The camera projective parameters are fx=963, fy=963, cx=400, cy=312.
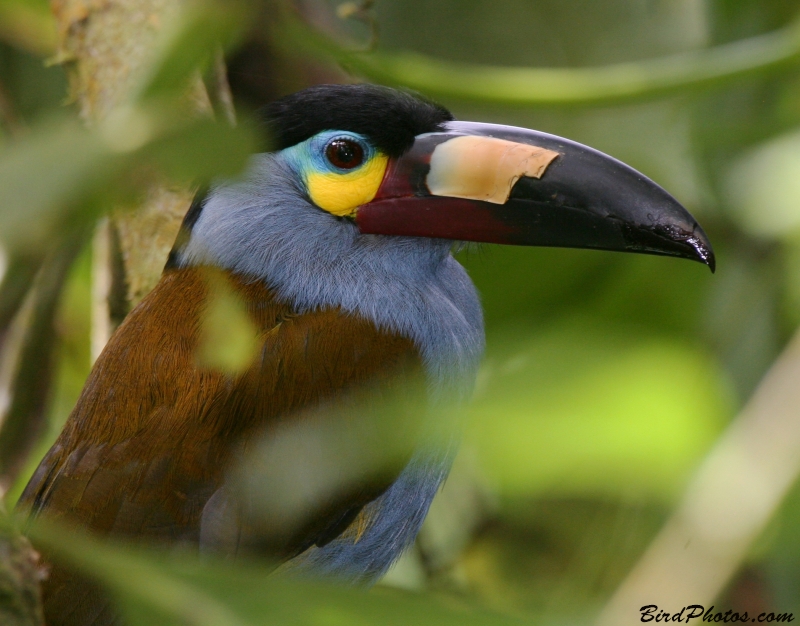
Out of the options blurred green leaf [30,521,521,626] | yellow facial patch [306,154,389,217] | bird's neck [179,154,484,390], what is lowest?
bird's neck [179,154,484,390]

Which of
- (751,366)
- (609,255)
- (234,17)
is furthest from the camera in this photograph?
(751,366)

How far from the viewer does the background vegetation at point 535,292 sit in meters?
0.95

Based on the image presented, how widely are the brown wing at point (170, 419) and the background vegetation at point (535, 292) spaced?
39 cm

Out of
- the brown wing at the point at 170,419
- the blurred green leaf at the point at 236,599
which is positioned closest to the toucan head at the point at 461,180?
the brown wing at the point at 170,419

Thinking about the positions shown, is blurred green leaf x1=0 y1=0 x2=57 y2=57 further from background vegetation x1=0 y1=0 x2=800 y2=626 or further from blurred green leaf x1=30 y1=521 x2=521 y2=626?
blurred green leaf x1=30 y1=521 x2=521 y2=626

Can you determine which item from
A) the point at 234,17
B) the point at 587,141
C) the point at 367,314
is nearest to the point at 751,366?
the point at 587,141

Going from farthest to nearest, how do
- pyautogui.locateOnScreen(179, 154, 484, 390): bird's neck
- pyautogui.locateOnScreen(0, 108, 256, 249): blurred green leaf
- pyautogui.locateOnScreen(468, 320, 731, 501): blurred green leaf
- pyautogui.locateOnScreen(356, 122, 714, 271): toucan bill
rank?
pyautogui.locateOnScreen(179, 154, 484, 390): bird's neck, pyautogui.locateOnScreen(356, 122, 714, 271): toucan bill, pyautogui.locateOnScreen(468, 320, 731, 501): blurred green leaf, pyautogui.locateOnScreen(0, 108, 256, 249): blurred green leaf

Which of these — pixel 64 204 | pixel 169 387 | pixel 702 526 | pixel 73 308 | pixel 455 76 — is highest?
pixel 64 204

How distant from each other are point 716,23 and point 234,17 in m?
3.26

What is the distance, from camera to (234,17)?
0.91 meters

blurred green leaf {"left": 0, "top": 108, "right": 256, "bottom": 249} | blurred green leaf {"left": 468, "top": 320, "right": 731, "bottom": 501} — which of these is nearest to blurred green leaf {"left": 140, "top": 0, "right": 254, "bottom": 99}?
blurred green leaf {"left": 0, "top": 108, "right": 256, "bottom": 249}

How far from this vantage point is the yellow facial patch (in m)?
2.65

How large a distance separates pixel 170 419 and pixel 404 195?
867 mm

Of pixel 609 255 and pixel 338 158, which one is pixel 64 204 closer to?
pixel 338 158
